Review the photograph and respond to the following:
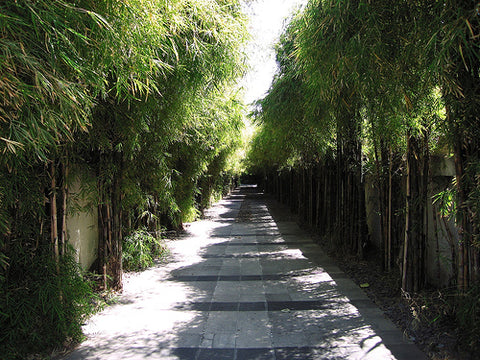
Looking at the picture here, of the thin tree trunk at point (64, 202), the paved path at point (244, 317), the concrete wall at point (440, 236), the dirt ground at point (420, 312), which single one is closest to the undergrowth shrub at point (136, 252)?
the paved path at point (244, 317)

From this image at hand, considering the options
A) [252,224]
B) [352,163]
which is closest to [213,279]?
[352,163]

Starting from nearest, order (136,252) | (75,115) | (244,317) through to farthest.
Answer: (75,115), (244,317), (136,252)

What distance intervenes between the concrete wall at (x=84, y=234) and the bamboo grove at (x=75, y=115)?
22 centimetres

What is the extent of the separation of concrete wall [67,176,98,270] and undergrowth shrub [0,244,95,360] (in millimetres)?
1130

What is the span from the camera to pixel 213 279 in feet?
16.8

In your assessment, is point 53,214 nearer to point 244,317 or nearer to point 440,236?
point 244,317

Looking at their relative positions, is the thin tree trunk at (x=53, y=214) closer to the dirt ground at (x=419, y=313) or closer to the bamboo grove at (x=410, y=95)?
the bamboo grove at (x=410, y=95)

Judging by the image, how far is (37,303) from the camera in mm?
2609

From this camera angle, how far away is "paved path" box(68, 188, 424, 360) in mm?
2896

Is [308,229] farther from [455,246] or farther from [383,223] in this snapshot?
[455,246]

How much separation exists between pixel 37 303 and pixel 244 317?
6.25 feet

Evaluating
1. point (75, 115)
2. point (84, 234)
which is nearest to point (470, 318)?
point (75, 115)

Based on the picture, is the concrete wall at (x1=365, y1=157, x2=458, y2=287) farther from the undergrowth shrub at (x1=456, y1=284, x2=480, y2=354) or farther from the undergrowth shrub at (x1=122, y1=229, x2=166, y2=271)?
the undergrowth shrub at (x1=122, y1=229, x2=166, y2=271)

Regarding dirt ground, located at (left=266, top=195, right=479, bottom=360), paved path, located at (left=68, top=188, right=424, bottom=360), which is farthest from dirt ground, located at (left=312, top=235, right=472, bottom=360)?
paved path, located at (left=68, top=188, right=424, bottom=360)
